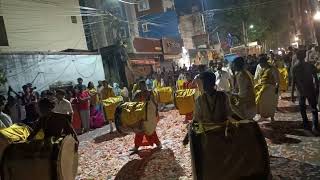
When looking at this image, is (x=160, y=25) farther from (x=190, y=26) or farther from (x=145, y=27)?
(x=190, y=26)

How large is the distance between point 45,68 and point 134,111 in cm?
1364

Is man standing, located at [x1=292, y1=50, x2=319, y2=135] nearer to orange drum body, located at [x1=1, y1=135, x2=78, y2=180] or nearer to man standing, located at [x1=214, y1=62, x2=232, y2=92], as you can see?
man standing, located at [x1=214, y1=62, x2=232, y2=92]

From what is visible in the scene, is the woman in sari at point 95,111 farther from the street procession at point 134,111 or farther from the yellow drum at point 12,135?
the yellow drum at point 12,135

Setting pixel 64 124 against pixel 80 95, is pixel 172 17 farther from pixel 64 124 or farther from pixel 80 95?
pixel 64 124

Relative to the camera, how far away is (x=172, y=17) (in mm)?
54312

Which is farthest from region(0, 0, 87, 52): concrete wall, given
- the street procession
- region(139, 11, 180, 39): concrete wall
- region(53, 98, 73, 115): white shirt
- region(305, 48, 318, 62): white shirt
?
region(139, 11, 180, 39): concrete wall

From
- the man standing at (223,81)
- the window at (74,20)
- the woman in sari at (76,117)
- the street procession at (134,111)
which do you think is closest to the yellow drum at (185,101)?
the street procession at (134,111)

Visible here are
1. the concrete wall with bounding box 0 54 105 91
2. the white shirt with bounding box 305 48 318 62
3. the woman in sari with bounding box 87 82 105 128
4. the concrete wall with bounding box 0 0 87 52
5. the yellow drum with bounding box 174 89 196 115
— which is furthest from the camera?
the concrete wall with bounding box 0 0 87 52

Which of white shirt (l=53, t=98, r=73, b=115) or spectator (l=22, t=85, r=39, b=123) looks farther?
spectator (l=22, t=85, r=39, b=123)

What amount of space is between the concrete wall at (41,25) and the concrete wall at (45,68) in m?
3.20

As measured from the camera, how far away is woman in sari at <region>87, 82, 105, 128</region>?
1764cm

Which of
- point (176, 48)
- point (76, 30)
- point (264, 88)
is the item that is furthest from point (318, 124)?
point (176, 48)

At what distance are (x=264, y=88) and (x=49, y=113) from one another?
667 centimetres

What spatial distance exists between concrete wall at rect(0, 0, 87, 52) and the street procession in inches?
3.3
